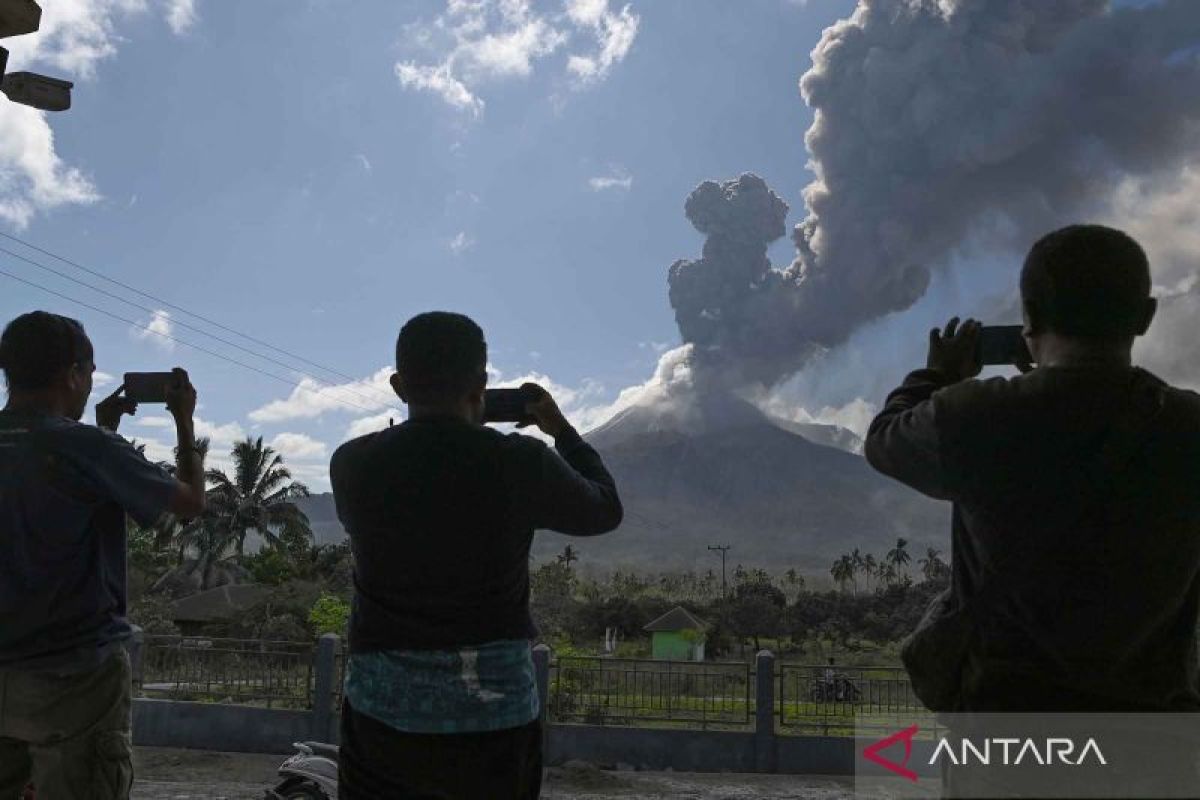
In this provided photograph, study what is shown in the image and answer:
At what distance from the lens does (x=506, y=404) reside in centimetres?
248

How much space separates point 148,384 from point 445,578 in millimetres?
1266

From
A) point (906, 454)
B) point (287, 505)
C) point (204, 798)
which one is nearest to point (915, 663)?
point (906, 454)

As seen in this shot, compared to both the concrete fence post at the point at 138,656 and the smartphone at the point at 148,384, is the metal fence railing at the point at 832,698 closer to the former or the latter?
the concrete fence post at the point at 138,656

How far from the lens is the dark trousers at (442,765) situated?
79.8 inches

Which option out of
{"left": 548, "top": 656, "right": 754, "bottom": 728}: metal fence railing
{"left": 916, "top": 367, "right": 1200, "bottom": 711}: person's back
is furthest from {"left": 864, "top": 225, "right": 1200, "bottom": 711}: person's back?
{"left": 548, "top": 656, "right": 754, "bottom": 728}: metal fence railing

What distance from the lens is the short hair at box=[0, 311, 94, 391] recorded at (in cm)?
257

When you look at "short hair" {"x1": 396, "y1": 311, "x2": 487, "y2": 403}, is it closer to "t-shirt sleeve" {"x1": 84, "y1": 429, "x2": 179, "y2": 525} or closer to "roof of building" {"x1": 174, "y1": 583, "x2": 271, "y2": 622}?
"t-shirt sleeve" {"x1": 84, "y1": 429, "x2": 179, "y2": 525}

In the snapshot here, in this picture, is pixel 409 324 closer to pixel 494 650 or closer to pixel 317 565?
Answer: pixel 494 650

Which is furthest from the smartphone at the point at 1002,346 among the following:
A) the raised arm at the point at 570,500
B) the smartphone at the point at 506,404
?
the smartphone at the point at 506,404

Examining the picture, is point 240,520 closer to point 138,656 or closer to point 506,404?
point 138,656

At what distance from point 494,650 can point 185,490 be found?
1006mm

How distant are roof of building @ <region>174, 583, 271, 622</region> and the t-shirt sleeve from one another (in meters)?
31.6

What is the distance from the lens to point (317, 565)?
43469 mm

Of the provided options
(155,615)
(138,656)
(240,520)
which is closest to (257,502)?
(240,520)
